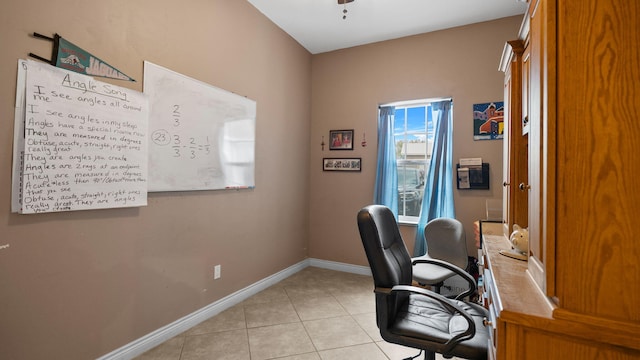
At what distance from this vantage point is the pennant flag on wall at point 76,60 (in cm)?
164

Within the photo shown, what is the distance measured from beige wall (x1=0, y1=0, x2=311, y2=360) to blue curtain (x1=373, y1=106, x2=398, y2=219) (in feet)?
4.00

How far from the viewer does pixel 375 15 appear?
10.6 ft

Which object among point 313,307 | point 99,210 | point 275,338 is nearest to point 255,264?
point 313,307

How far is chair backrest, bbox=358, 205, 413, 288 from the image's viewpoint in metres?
1.55

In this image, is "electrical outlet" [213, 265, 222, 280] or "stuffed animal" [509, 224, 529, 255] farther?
"electrical outlet" [213, 265, 222, 280]

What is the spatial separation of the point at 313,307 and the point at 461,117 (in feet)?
8.69

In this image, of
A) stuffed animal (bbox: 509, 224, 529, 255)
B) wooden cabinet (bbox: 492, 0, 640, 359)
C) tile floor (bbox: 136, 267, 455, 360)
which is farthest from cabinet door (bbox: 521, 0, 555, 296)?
tile floor (bbox: 136, 267, 455, 360)

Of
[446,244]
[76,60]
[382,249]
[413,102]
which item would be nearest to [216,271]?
[382,249]

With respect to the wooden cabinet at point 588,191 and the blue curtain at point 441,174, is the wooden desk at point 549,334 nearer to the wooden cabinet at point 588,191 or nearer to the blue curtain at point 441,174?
the wooden cabinet at point 588,191

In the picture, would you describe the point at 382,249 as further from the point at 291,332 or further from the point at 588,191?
the point at 291,332

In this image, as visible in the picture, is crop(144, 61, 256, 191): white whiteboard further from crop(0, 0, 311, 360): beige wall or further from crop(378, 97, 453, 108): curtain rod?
crop(378, 97, 453, 108): curtain rod

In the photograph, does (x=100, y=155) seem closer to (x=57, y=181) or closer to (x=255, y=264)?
(x=57, y=181)

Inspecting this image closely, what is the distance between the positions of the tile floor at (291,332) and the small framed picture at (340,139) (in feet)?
6.03

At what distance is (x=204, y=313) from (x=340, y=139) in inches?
103
